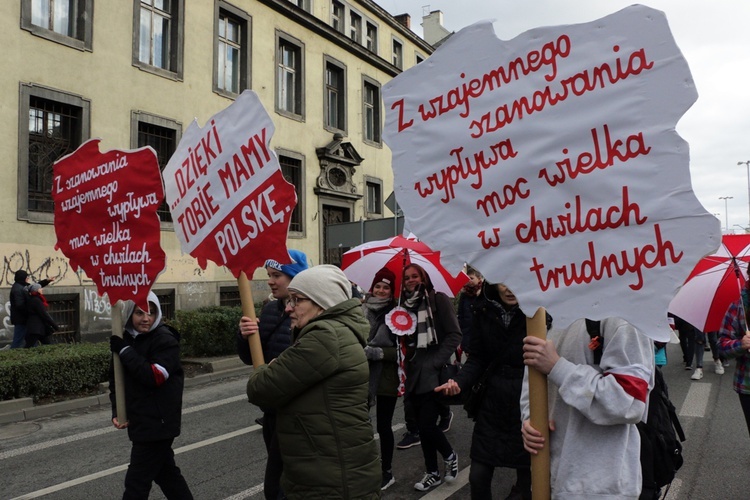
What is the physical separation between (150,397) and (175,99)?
13.5 metres

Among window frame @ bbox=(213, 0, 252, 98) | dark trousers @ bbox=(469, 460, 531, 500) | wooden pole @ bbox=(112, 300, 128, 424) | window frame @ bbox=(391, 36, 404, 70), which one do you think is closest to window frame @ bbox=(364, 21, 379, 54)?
window frame @ bbox=(391, 36, 404, 70)

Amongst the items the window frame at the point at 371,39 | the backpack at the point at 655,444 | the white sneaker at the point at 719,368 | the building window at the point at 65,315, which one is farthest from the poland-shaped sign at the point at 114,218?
the window frame at the point at 371,39

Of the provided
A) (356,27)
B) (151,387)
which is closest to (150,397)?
(151,387)

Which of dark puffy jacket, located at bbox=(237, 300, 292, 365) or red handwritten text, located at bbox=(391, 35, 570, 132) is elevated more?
red handwritten text, located at bbox=(391, 35, 570, 132)

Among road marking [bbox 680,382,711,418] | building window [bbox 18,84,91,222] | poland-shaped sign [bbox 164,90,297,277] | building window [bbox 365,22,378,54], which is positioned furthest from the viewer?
building window [bbox 365,22,378,54]

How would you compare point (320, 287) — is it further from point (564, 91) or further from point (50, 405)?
point (50, 405)

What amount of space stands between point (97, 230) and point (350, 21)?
20.9 meters

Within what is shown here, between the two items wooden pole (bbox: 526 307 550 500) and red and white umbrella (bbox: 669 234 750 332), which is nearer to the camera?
wooden pole (bbox: 526 307 550 500)

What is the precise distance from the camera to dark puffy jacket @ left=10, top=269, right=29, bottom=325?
1067cm

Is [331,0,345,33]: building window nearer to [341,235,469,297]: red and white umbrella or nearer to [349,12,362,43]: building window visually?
[349,12,362,43]: building window

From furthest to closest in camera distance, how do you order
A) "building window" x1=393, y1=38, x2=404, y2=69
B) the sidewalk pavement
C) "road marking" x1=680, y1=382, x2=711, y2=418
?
"building window" x1=393, y1=38, x2=404, y2=69 → the sidewalk pavement → "road marking" x1=680, y1=382, x2=711, y2=418

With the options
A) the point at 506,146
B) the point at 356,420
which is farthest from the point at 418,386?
the point at 506,146

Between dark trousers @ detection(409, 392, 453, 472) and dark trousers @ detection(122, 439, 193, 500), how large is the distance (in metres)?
1.77

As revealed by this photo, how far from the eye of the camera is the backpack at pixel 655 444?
92.7 inches
